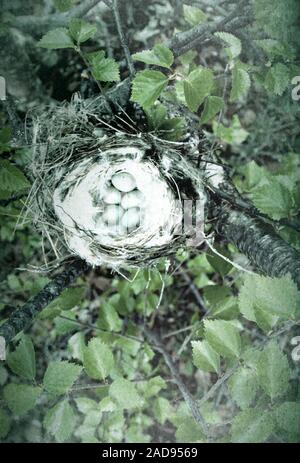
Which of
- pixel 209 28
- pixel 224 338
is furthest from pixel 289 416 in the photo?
pixel 209 28

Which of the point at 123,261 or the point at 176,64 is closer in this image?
the point at 123,261

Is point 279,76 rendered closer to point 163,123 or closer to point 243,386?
point 163,123

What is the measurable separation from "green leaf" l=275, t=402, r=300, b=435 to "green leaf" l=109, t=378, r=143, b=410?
0.37m

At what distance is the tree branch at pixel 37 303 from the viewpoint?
994mm

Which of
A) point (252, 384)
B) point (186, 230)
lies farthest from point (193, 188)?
point (252, 384)

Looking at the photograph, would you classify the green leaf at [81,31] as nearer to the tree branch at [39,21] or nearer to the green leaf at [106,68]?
the green leaf at [106,68]

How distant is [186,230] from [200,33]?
1.87 ft

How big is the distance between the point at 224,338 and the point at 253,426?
0.17 meters

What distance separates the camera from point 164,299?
213 cm

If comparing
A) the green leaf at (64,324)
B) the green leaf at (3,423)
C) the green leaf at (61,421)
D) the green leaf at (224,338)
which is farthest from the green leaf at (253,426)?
the green leaf at (64,324)

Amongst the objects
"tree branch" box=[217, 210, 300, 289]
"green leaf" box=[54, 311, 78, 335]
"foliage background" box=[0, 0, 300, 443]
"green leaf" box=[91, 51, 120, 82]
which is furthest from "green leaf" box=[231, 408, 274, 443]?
"green leaf" box=[91, 51, 120, 82]

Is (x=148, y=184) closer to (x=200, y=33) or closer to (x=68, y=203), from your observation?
(x=68, y=203)

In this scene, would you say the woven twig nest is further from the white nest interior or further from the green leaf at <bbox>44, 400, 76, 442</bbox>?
the green leaf at <bbox>44, 400, 76, 442</bbox>

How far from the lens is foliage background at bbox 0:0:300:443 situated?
0.86 m
